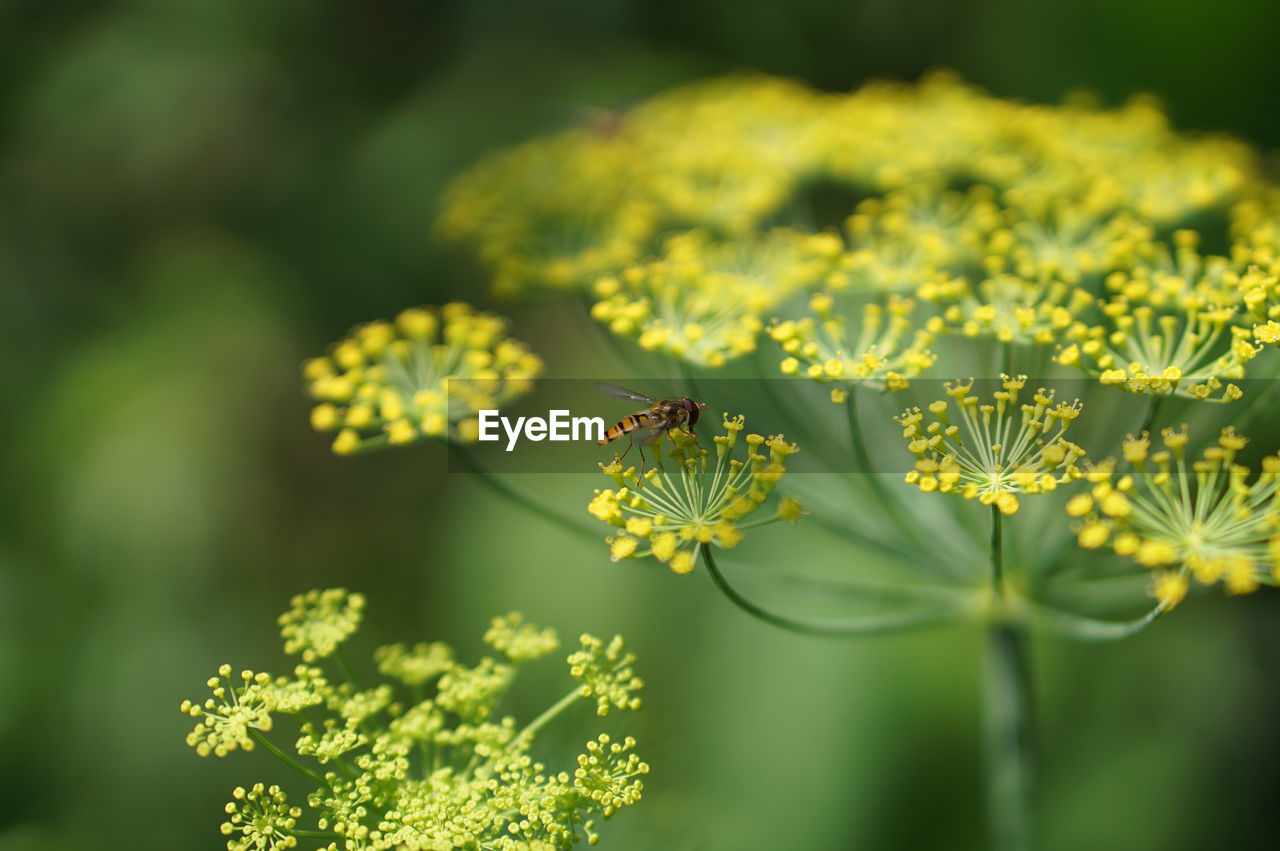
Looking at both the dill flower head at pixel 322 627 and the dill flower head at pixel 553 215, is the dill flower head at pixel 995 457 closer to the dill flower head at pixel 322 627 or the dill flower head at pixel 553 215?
the dill flower head at pixel 322 627

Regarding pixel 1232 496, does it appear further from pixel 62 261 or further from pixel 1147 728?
pixel 62 261

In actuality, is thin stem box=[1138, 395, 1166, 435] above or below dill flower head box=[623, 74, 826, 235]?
below

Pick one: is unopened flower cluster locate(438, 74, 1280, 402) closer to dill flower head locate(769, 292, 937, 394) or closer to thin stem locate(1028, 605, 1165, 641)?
dill flower head locate(769, 292, 937, 394)

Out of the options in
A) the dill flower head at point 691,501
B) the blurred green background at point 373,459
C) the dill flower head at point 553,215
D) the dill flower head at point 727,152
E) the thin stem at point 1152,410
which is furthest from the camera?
the blurred green background at point 373,459

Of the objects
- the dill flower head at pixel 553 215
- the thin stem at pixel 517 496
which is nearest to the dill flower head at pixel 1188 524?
the thin stem at pixel 517 496

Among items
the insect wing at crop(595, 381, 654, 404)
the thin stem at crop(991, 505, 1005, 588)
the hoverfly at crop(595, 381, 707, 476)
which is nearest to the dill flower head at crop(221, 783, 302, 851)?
the hoverfly at crop(595, 381, 707, 476)

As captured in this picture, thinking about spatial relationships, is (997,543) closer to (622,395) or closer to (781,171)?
(622,395)
